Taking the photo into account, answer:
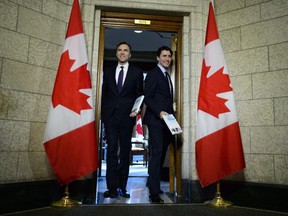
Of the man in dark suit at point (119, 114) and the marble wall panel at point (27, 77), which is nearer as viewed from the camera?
the marble wall panel at point (27, 77)

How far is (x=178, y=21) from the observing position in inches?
134

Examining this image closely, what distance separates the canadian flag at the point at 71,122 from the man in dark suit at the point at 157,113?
24.8 inches

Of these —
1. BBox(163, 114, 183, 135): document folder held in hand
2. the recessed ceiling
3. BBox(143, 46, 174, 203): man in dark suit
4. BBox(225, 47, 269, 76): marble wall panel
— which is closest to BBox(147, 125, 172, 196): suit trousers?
BBox(143, 46, 174, 203): man in dark suit

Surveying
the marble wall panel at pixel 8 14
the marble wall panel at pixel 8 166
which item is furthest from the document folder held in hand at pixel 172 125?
the marble wall panel at pixel 8 14

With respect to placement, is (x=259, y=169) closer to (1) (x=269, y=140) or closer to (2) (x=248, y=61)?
(1) (x=269, y=140)

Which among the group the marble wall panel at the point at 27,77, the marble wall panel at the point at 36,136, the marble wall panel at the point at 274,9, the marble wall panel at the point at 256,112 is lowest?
the marble wall panel at the point at 36,136

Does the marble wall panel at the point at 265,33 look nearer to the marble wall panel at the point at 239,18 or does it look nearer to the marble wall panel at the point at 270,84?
the marble wall panel at the point at 239,18

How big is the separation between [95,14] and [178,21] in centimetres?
110

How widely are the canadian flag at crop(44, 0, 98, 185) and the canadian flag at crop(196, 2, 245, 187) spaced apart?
1.09m

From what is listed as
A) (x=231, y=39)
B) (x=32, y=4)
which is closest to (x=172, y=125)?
(x=231, y=39)

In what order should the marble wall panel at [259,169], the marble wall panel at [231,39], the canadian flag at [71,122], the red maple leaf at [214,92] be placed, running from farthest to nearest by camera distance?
the marble wall panel at [231,39] < the marble wall panel at [259,169] < the red maple leaf at [214,92] < the canadian flag at [71,122]

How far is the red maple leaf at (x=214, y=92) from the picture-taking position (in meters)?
2.58

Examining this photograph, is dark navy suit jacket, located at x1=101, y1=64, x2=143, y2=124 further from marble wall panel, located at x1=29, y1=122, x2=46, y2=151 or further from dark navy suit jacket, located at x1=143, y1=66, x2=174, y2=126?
marble wall panel, located at x1=29, y1=122, x2=46, y2=151

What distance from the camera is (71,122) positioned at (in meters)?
2.43
